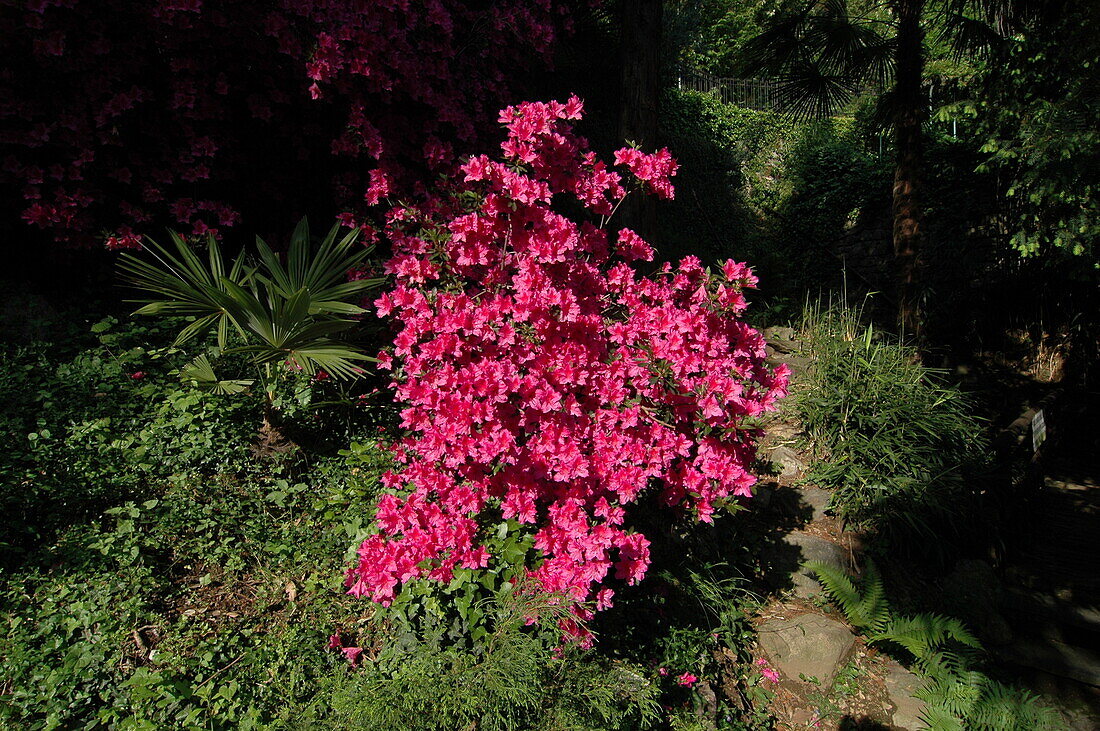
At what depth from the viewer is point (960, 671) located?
335 cm

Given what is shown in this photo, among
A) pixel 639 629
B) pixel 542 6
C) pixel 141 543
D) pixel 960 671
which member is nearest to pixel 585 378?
pixel 639 629

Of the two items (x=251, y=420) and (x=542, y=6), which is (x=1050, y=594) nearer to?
(x=251, y=420)

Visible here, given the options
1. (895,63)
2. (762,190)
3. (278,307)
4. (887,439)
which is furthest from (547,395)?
(762,190)

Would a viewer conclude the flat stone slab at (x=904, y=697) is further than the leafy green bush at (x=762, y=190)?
No

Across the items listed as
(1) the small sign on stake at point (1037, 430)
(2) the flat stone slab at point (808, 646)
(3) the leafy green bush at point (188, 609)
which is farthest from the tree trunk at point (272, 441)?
(1) the small sign on stake at point (1037, 430)

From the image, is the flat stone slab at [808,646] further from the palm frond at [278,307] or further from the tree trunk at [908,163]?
the tree trunk at [908,163]

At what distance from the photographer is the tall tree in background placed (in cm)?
Answer: 592

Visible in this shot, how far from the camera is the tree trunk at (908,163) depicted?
19.3 ft

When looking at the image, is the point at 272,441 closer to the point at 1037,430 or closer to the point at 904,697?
the point at 904,697

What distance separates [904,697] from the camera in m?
3.54

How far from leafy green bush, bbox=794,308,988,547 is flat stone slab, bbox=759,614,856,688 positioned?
91cm

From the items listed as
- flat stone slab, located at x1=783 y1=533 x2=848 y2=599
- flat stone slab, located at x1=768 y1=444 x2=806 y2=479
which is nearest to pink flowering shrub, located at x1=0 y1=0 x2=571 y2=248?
flat stone slab, located at x1=768 y1=444 x2=806 y2=479

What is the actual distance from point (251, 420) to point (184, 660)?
139 centimetres

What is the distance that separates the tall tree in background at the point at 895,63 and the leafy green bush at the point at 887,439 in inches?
49.7
